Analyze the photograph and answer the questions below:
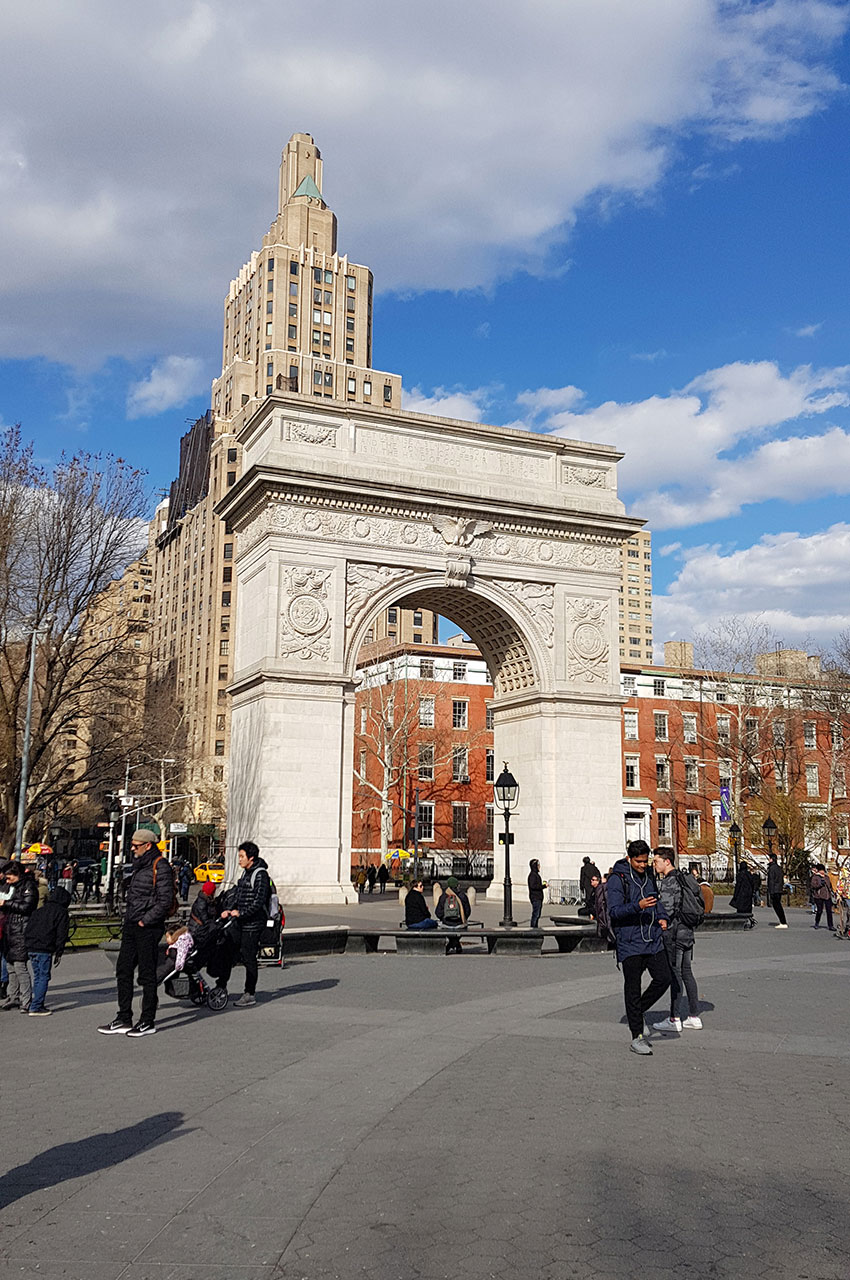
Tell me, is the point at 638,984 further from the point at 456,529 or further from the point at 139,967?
the point at 456,529

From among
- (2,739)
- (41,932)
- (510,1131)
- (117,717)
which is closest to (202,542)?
(117,717)

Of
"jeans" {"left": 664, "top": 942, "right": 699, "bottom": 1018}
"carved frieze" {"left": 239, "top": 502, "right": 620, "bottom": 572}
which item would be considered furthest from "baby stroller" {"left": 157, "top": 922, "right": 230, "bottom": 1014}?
"carved frieze" {"left": 239, "top": 502, "right": 620, "bottom": 572}

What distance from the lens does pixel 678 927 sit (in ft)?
35.9

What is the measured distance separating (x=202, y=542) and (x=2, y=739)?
65819 millimetres

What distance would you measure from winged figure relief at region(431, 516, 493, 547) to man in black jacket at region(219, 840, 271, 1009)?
74.7 ft

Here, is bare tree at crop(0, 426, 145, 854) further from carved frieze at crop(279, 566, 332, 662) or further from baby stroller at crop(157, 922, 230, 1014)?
baby stroller at crop(157, 922, 230, 1014)

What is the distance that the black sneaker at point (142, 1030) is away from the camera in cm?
1032

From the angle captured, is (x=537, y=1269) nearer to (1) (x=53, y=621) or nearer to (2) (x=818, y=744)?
(1) (x=53, y=621)

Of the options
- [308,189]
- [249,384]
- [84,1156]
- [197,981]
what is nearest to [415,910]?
[197,981]

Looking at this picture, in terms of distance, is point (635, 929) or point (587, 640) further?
point (587, 640)

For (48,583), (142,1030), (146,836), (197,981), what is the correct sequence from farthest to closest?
(48,583)
(197,981)
(146,836)
(142,1030)

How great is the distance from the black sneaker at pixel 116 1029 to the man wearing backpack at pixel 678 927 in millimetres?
5112

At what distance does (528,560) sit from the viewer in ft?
118

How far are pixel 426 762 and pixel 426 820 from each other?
381 centimetres
